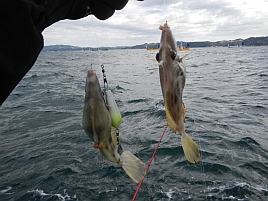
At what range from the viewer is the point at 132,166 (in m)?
2.55

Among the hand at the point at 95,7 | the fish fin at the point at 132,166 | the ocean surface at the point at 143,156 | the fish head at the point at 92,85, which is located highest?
the hand at the point at 95,7

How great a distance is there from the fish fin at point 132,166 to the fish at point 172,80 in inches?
20.1

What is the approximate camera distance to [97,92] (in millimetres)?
1970

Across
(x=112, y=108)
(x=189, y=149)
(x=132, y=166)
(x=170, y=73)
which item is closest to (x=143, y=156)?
(x=132, y=166)

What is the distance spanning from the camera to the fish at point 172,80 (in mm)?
1987

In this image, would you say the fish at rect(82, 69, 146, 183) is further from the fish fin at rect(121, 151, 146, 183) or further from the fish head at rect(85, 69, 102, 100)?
the fish fin at rect(121, 151, 146, 183)

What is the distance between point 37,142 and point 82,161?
7.45 ft

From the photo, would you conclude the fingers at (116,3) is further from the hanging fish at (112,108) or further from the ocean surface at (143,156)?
the hanging fish at (112,108)

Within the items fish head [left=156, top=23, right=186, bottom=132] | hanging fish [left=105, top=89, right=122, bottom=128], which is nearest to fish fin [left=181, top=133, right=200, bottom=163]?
fish head [left=156, top=23, right=186, bottom=132]

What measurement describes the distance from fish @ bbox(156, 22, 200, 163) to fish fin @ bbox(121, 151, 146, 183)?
1.67 ft

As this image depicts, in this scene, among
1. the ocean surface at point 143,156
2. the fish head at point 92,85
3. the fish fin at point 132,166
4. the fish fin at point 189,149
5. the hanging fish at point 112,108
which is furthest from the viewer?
the ocean surface at point 143,156

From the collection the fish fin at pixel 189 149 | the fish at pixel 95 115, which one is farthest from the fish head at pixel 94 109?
the fish fin at pixel 189 149

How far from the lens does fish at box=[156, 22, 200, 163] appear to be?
1987mm

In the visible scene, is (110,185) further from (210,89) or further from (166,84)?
(210,89)
